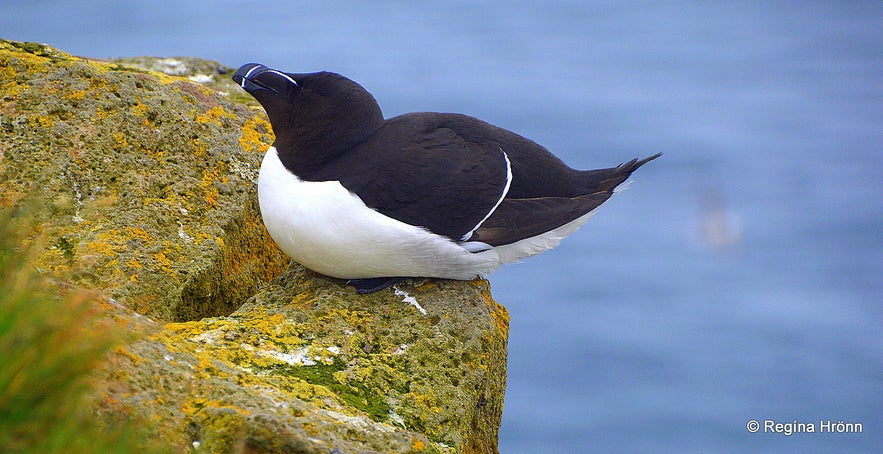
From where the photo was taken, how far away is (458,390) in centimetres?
466

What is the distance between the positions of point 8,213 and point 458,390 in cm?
226

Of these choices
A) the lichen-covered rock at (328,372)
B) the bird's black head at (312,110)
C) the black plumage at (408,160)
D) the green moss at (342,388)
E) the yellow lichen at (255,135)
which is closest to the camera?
the lichen-covered rock at (328,372)

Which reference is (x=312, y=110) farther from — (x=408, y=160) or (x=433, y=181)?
(x=433, y=181)

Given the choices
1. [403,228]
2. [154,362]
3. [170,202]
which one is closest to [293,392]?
[154,362]

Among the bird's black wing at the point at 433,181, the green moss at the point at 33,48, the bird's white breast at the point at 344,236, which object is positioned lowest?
the bird's white breast at the point at 344,236

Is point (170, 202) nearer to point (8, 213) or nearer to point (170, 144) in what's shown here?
point (170, 144)

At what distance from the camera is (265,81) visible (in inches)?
213

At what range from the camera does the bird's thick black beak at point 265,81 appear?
5.38 metres

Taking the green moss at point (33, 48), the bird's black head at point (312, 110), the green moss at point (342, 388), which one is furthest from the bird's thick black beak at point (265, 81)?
the green moss at point (342, 388)

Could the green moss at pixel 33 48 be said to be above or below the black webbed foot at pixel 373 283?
above

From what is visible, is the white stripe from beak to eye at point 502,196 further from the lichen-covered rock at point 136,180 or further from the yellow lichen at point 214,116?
the yellow lichen at point 214,116

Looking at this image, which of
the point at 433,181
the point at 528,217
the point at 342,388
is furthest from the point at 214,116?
the point at 342,388

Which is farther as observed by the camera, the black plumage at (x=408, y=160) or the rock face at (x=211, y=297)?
the black plumage at (x=408, y=160)

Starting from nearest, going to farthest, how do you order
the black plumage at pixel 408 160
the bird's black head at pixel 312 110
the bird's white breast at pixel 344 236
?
the bird's white breast at pixel 344 236
the black plumage at pixel 408 160
the bird's black head at pixel 312 110
